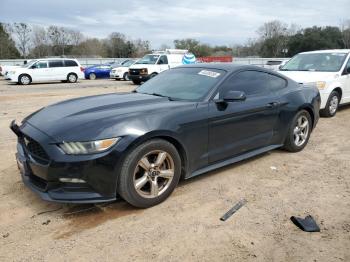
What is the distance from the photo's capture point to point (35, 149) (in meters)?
3.40

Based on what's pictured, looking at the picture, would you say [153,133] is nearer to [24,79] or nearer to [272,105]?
[272,105]

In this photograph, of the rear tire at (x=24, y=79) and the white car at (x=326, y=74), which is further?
the rear tire at (x=24, y=79)

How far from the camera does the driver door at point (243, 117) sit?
4145 millimetres

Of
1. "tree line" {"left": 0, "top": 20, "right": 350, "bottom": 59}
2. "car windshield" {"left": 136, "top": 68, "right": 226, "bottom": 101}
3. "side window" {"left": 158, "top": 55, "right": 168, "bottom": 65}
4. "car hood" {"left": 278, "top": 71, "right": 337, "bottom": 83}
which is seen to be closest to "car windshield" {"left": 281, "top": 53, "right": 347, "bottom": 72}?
"car hood" {"left": 278, "top": 71, "right": 337, "bottom": 83}

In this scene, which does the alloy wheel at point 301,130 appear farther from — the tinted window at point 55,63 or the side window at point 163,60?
the tinted window at point 55,63

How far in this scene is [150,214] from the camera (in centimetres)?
A: 350

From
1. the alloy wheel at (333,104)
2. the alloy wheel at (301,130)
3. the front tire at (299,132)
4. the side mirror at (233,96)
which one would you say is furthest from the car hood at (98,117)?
the alloy wheel at (333,104)

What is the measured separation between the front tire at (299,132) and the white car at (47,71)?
1824 cm

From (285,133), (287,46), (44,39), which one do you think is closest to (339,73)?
(285,133)

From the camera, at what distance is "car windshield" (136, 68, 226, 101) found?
427 centimetres

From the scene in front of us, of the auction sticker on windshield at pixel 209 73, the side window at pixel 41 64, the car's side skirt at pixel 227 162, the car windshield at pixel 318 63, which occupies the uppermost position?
the side window at pixel 41 64

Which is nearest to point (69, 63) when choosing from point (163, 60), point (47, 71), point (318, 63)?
point (47, 71)

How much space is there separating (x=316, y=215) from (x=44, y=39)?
64.3 metres

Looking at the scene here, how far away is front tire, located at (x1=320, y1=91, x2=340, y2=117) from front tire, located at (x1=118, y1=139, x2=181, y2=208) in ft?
19.5
